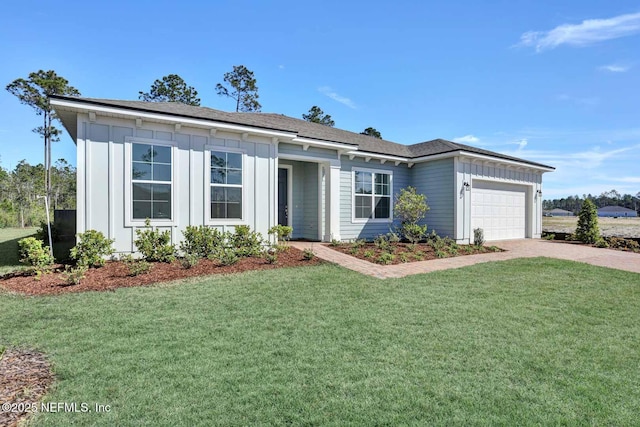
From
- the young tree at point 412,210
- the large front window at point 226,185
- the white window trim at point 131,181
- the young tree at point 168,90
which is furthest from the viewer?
the young tree at point 168,90

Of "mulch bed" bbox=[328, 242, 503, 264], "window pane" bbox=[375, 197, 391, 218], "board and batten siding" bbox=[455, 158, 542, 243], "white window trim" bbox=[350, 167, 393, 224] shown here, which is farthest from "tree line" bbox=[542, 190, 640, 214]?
"mulch bed" bbox=[328, 242, 503, 264]

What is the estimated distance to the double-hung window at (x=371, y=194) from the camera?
12180mm

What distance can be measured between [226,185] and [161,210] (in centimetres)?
176

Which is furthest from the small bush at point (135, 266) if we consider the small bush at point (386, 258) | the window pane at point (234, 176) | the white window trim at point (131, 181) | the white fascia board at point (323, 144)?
the white fascia board at point (323, 144)

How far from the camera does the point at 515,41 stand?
34.4ft

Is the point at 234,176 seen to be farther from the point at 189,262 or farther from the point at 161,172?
the point at 189,262

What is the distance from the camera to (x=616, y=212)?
330 feet

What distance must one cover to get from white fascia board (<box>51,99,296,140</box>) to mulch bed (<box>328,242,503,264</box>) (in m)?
3.93

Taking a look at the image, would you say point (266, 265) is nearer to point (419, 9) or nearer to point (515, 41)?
point (419, 9)

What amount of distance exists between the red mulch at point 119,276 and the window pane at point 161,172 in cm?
215

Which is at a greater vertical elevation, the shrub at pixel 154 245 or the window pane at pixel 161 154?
the window pane at pixel 161 154

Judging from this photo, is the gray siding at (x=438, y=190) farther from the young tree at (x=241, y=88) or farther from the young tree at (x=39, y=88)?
the young tree at (x=39, y=88)

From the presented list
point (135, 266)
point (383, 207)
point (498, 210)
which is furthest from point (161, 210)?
point (498, 210)

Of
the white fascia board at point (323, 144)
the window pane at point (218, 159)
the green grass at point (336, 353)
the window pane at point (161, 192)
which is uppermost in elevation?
the white fascia board at point (323, 144)
